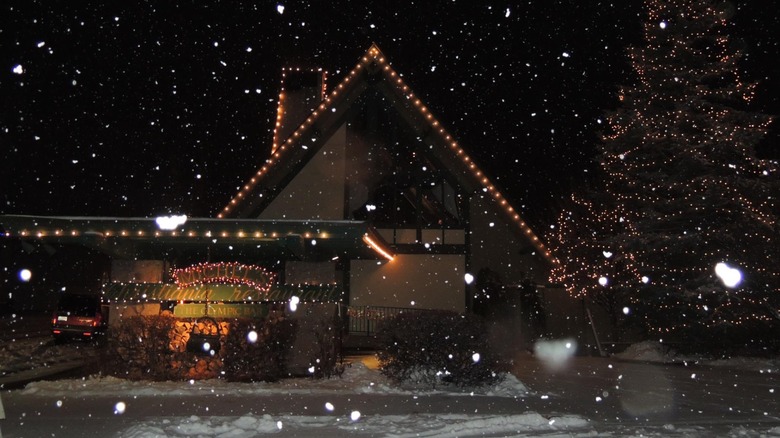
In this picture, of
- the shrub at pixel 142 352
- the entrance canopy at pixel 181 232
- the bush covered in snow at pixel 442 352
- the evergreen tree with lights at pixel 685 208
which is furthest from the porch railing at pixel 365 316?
the shrub at pixel 142 352

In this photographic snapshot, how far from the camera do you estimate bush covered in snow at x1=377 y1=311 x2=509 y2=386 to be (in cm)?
1113

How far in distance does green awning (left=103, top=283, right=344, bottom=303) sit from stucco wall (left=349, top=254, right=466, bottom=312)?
827cm

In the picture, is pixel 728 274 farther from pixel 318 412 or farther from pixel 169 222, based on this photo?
pixel 169 222

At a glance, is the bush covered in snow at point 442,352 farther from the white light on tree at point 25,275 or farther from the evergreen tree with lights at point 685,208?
the white light on tree at point 25,275

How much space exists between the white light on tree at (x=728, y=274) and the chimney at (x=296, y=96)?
15.9 m

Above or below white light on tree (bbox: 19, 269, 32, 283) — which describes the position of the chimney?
above

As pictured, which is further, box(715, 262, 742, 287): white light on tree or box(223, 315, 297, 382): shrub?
box(715, 262, 742, 287): white light on tree

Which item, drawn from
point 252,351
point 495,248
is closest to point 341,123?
point 495,248

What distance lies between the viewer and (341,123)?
21.4 metres

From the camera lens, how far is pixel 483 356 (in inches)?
437

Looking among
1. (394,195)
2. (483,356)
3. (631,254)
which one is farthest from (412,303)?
(483,356)

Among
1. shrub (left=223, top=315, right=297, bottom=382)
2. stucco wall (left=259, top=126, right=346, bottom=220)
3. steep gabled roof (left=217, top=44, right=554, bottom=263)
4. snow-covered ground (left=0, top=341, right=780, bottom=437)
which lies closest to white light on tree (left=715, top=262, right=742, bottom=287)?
steep gabled roof (left=217, top=44, right=554, bottom=263)

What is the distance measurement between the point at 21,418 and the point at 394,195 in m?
14.4

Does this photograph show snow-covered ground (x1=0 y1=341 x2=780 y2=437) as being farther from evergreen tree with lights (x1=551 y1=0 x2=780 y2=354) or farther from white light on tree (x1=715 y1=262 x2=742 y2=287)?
evergreen tree with lights (x1=551 y1=0 x2=780 y2=354)
